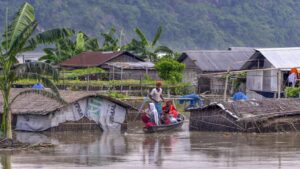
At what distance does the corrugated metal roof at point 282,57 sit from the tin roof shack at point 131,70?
28.1 ft

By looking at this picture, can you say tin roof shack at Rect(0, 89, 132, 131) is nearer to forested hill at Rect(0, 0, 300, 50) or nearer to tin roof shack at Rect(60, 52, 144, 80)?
tin roof shack at Rect(60, 52, 144, 80)

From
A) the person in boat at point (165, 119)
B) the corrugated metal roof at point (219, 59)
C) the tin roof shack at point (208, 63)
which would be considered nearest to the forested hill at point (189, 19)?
the tin roof shack at point (208, 63)

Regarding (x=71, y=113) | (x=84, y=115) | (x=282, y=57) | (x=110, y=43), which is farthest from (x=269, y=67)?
(x=110, y=43)

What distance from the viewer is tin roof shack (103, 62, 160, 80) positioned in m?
40.4

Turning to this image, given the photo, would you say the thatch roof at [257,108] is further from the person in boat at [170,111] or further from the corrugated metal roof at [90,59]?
the corrugated metal roof at [90,59]

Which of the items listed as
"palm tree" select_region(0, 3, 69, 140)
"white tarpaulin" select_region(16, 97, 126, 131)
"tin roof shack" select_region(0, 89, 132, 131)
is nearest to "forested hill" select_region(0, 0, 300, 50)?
"tin roof shack" select_region(0, 89, 132, 131)

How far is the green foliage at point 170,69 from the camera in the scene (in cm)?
3869

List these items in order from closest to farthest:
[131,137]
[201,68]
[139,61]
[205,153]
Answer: [205,153] < [131,137] < [201,68] < [139,61]

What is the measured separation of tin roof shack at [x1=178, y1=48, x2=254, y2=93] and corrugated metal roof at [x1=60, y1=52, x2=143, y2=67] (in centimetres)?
373

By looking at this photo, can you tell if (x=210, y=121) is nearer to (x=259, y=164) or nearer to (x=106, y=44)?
(x=259, y=164)

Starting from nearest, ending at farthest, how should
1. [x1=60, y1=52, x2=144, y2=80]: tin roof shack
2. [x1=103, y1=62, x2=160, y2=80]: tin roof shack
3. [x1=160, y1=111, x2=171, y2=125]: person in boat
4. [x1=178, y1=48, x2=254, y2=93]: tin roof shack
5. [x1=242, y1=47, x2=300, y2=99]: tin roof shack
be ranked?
[x1=160, y1=111, x2=171, y2=125]: person in boat
[x1=242, y1=47, x2=300, y2=99]: tin roof shack
[x1=178, y1=48, x2=254, y2=93]: tin roof shack
[x1=103, y1=62, x2=160, y2=80]: tin roof shack
[x1=60, y1=52, x2=144, y2=80]: tin roof shack

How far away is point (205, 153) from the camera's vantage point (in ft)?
63.4

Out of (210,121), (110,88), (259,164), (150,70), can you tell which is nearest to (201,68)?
(150,70)

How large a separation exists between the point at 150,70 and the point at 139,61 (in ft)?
10.5
